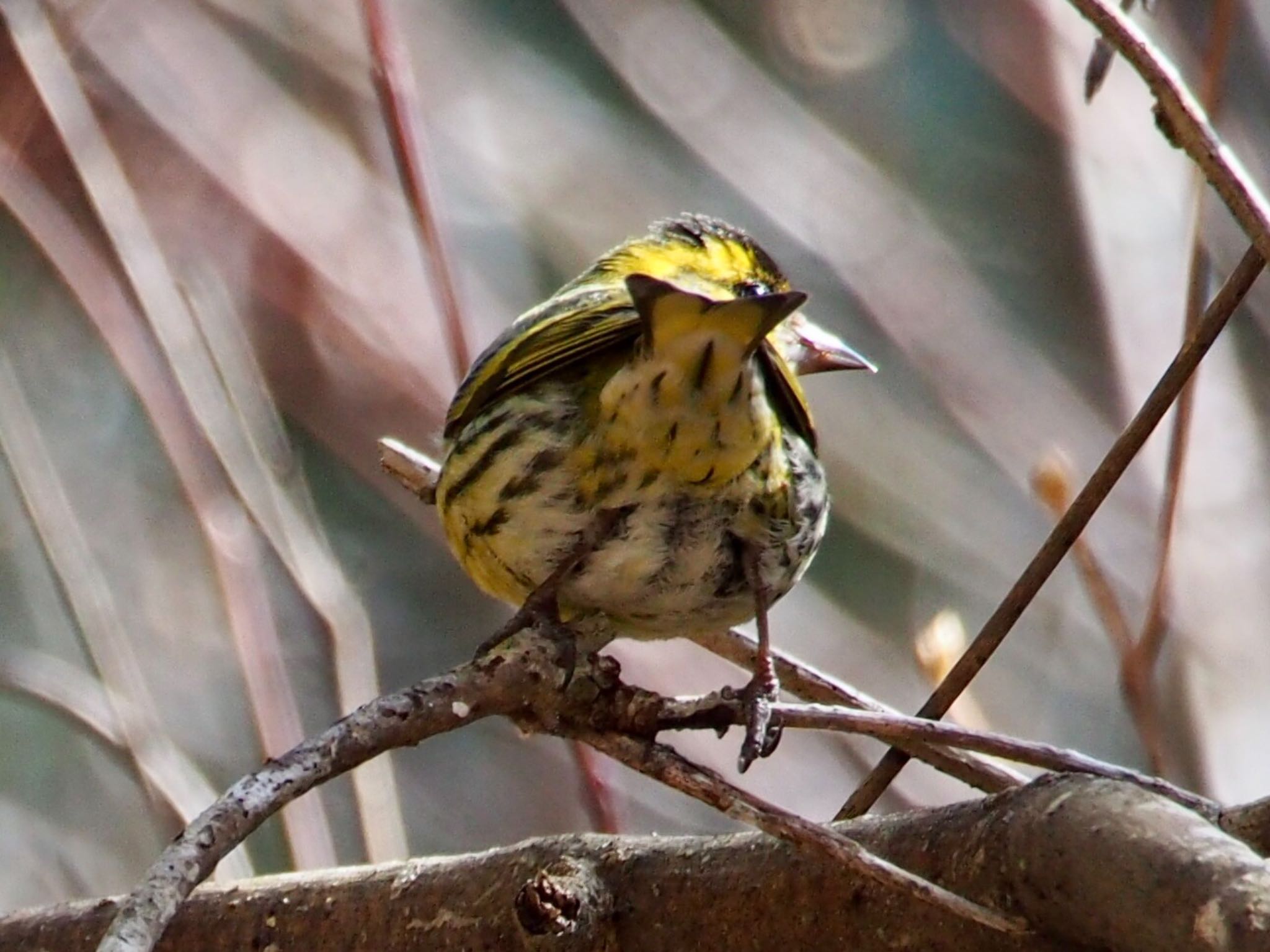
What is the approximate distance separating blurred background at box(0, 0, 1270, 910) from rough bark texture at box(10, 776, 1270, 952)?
0.54m

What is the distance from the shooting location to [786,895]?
103cm

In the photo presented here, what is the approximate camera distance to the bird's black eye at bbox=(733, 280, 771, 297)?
1543 millimetres

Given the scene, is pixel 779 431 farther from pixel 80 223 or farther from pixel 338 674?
pixel 80 223

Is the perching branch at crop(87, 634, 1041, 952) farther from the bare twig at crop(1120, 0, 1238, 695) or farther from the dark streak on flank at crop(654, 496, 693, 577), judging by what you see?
the bare twig at crop(1120, 0, 1238, 695)

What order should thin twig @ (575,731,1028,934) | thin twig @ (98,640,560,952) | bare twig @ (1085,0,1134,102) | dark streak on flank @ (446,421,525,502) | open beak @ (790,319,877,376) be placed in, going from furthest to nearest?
open beak @ (790,319,877,376) < dark streak on flank @ (446,421,525,502) < bare twig @ (1085,0,1134,102) < thin twig @ (575,731,1028,934) < thin twig @ (98,640,560,952)

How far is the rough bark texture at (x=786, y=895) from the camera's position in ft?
2.60

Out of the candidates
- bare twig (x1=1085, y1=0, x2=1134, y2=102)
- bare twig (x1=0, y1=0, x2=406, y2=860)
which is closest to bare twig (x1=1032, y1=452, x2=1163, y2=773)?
bare twig (x1=1085, y1=0, x2=1134, y2=102)

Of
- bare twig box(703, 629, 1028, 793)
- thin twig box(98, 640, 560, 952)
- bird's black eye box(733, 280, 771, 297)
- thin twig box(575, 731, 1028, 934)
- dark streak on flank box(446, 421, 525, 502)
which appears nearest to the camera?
thin twig box(98, 640, 560, 952)

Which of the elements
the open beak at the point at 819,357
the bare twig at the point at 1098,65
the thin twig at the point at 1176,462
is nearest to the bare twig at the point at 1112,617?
the thin twig at the point at 1176,462

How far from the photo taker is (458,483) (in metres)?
1.48

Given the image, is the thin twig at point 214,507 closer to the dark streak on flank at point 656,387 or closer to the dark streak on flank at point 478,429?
the dark streak on flank at point 478,429

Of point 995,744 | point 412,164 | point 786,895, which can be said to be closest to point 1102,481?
point 995,744

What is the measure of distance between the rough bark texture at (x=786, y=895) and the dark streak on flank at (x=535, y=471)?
1.11 ft

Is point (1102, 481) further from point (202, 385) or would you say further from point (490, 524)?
point (202, 385)
